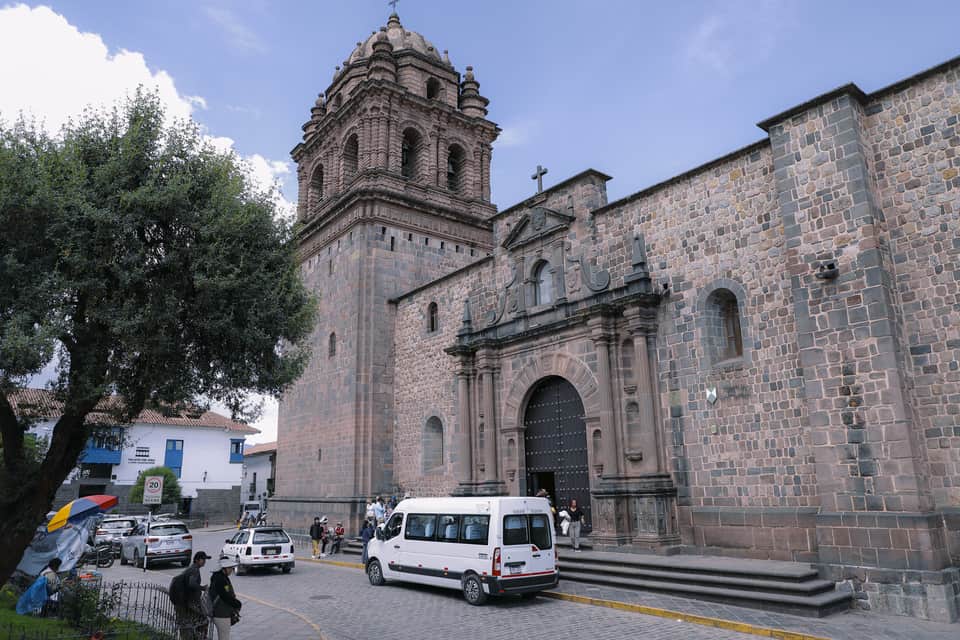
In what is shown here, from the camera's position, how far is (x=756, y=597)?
1084 cm

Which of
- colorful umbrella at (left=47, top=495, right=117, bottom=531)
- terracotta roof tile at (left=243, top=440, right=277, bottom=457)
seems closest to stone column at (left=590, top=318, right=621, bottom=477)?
colorful umbrella at (left=47, top=495, right=117, bottom=531)

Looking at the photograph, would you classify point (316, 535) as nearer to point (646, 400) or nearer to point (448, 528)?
point (448, 528)

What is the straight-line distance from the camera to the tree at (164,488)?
43.5 m

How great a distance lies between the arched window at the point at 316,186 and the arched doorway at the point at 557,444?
16.5 m

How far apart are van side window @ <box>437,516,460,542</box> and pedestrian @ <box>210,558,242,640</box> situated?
5.25m

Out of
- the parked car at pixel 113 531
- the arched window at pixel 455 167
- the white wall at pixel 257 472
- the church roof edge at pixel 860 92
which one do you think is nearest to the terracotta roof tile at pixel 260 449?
the white wall at pixel 257 472

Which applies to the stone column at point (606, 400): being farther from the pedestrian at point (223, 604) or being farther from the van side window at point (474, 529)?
the pedestrian at point (223, 604)

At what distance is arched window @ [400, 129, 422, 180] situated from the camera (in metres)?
27.3

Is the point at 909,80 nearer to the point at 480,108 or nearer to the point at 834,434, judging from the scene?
the point at 834,434

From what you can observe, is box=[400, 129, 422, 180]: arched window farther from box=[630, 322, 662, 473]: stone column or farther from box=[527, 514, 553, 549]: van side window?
box=[527, 514, 553, 549]: van side window

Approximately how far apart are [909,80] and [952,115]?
105cm

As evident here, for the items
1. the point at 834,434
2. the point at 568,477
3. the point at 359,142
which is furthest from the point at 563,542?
the point at 359,142

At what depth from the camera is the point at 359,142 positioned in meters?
26.3

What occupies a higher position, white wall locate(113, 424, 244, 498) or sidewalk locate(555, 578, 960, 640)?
white wall locate(113, 424, 244, 498)
